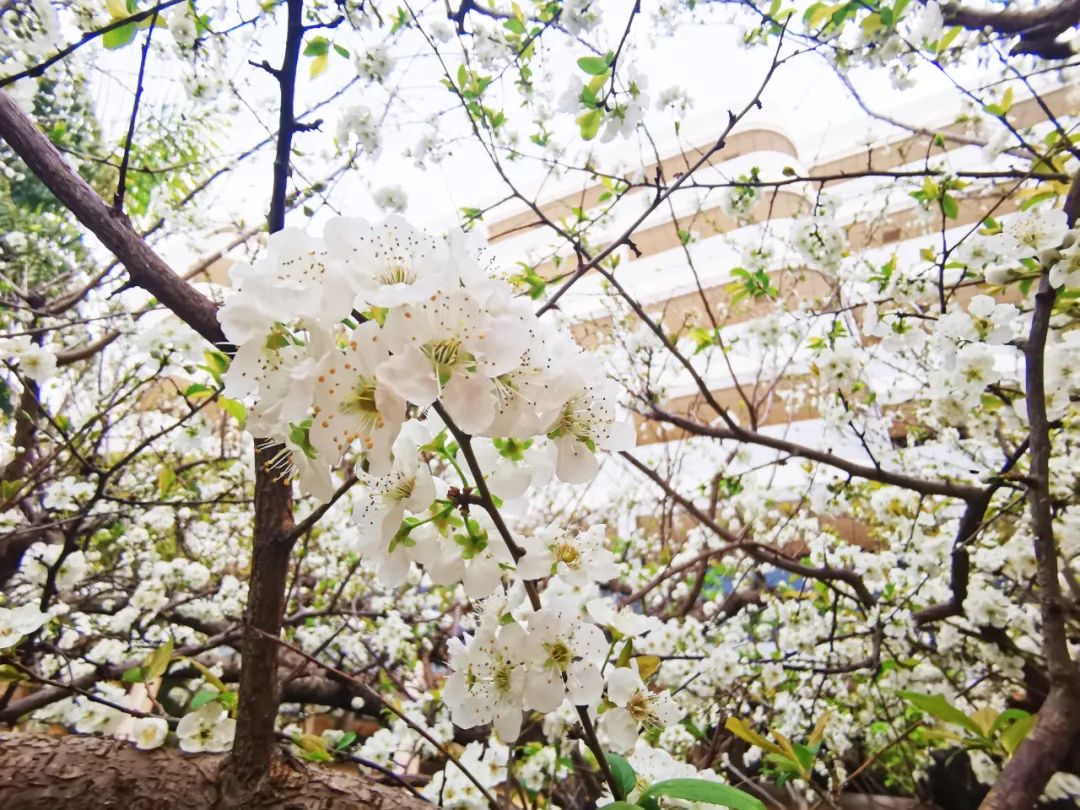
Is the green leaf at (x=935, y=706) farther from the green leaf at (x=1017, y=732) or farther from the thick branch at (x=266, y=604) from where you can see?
the thick branch at (x=266, y=604)

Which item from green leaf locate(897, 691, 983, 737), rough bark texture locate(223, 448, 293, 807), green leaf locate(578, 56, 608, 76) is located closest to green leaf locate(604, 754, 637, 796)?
rough bark texture locate(223, 448, 293, 807)

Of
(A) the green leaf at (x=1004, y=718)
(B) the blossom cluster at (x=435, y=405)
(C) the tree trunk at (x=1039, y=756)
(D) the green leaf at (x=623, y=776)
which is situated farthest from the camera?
(A) the green leaf at (x=1004, y=718)

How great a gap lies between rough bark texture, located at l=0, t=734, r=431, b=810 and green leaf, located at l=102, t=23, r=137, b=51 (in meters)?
Result: 1.31

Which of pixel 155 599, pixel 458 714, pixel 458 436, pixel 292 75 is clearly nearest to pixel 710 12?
pixel 292 75

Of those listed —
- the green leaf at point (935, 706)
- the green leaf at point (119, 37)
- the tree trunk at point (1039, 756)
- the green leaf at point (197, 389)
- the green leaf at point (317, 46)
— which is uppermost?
the green leaf at point (317, 46)

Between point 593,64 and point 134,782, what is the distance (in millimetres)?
1831

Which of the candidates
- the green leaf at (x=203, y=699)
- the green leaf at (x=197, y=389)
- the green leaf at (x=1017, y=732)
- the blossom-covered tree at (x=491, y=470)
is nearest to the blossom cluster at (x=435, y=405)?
the blossom-covered tree at (x=491, y=470)

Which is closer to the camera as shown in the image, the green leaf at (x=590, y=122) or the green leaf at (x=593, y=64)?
the green leaf at (x=593, y=64)

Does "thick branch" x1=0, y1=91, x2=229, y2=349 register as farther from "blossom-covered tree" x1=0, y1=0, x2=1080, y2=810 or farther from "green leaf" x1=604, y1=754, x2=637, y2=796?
"green leaf" x1=604, y1=754, x2=637, y2=796

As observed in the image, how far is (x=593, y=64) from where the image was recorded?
5.13 ft

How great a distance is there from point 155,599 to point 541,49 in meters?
2.90

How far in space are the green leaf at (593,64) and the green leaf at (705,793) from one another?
5.27ft

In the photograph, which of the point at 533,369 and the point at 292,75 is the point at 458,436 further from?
the point at 292,75

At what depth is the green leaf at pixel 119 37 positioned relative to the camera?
1.17 meters
